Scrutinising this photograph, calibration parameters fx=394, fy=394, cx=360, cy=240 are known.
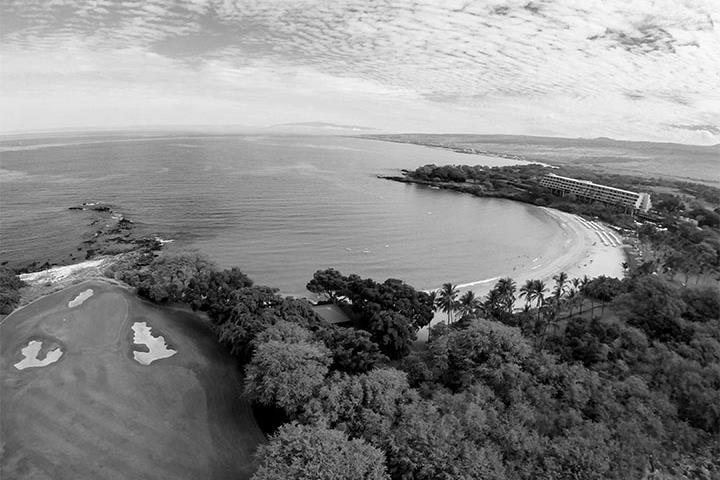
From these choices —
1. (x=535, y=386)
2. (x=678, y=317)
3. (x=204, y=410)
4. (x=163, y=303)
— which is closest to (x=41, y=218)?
(x=163, y=303)

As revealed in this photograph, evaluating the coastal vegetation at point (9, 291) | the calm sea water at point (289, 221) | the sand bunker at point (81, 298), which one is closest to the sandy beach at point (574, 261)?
Result: the calm sea water at point (289, 221)

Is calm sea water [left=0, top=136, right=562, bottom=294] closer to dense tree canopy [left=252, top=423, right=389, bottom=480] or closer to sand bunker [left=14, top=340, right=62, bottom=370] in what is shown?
sand bunker [left=14, top=340, right=62, bottom=370]

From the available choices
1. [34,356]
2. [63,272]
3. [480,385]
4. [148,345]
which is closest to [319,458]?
[480,385]

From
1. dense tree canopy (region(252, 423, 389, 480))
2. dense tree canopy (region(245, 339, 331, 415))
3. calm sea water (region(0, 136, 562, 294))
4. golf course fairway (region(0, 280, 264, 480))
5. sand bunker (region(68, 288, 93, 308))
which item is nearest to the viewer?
dense tree canopy (region(252, 423, 389, 480))

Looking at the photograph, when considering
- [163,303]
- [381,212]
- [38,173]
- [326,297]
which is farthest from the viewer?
[38,173]

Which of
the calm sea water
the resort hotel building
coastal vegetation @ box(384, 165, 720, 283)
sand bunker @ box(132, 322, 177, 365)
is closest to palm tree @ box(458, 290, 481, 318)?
the calm sea water

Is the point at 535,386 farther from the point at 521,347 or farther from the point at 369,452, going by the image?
the point at 369,452
